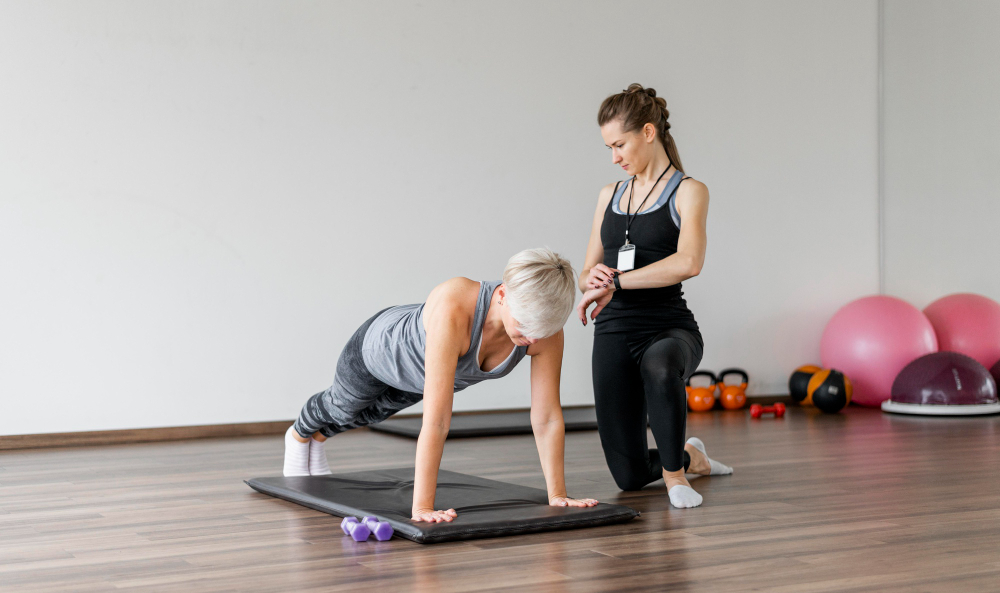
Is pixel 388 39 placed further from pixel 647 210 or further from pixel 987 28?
pixel 987 28

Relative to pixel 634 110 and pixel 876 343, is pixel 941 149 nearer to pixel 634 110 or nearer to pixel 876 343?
pixel 876 343

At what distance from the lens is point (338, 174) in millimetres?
4898

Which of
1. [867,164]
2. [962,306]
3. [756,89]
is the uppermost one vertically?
[756,89]

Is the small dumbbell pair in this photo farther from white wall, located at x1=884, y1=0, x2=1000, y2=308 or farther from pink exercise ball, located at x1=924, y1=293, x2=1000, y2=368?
white wall, located at x1=884, y1=0, x2=1000, y2=308

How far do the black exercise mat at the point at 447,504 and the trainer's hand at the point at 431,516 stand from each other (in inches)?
0.6

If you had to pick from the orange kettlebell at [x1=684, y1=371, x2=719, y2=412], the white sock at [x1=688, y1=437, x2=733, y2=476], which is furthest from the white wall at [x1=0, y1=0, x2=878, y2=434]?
the white sock at [x1=688, y1=437, x2=733, y2=476]

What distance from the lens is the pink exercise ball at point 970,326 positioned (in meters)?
5.32

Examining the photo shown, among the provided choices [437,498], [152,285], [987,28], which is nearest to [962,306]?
[987,28]

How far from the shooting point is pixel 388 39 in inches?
197

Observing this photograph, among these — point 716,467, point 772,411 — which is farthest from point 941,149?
point 716,467

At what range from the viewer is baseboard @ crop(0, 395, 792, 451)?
4.24m

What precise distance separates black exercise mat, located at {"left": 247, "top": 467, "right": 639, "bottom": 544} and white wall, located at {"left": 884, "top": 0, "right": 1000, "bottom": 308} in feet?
13.4

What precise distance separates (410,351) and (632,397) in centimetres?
76

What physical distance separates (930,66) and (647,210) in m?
4.03
